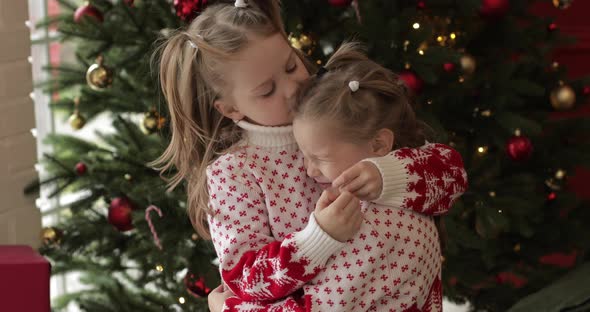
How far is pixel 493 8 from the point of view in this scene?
8.28 ft

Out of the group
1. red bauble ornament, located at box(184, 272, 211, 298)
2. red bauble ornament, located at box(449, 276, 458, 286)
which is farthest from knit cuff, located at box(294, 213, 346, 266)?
red bauble ornament, located at box(449, 276, 458, 286)

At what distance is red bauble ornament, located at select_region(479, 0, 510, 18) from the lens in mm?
2506

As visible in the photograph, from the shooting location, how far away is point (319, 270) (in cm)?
141

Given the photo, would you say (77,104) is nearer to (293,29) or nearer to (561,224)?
(293,29)

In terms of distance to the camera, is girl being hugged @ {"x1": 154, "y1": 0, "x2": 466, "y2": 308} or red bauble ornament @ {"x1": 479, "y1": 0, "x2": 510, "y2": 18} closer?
girl being hugged @ {"x1": 154, "y1": 0, "x2": 466, "y2": 308}

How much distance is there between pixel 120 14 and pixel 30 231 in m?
0.71

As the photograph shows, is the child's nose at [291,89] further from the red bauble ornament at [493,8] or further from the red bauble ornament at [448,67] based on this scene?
the red bauble ornament at [493,8]

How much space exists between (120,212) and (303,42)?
2.40 feet

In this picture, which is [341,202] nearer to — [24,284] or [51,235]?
[24,284]

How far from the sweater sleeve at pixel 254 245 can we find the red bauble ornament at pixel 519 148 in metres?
1.19

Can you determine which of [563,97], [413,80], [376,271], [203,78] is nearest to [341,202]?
[376,271]

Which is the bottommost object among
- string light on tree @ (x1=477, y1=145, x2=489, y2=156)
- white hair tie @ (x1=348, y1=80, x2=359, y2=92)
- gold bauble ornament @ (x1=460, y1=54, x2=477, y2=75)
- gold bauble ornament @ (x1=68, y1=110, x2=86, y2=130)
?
gold bauble ornament @ (x1=68, y1=110, x2=86, y2=130)

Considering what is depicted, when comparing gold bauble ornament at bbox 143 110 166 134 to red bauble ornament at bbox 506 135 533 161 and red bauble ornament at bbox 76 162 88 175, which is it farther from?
red bauble ornament at bbox 506 135 533 161

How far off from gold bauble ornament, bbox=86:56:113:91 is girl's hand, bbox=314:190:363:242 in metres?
1.21
